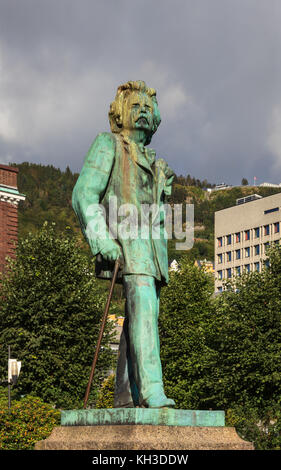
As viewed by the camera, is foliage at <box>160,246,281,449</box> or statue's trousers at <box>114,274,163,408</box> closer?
statue's trousers at <box>114,274,163,408</box>

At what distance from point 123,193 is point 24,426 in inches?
577

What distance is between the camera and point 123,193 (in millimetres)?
8695

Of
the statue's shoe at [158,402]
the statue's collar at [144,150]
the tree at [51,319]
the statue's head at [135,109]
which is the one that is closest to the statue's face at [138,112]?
the statue's head at [135,109]

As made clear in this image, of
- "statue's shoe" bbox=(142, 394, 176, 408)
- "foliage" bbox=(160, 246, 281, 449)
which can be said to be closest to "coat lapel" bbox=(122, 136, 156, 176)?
"statue's shoe" bbox=(142, 394, 176, 408)

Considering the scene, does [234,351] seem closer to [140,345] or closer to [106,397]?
[106,397]

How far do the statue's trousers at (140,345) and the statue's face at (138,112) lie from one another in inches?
71.6

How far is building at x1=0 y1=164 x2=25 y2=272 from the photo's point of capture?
→ 50.0 m

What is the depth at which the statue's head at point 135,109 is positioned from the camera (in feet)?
29.4

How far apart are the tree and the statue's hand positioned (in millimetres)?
31812

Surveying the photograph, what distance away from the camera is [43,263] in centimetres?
4200

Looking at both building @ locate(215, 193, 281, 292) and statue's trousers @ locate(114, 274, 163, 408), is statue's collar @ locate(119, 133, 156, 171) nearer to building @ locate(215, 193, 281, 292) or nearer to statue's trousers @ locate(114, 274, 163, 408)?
statue's trousers @ locate(114, 274, 163, 408)
